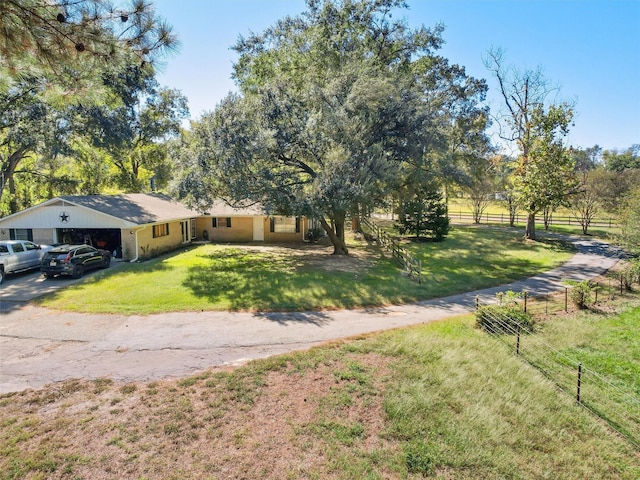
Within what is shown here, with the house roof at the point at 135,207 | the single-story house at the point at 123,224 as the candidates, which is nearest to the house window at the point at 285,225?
the single-story house at the point at 123,224

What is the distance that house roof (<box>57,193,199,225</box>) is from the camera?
19.8 meters

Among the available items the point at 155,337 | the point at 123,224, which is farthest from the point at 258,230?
the point at 155,337

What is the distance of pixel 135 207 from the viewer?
22484mm

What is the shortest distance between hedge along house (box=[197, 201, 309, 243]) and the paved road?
567 inches

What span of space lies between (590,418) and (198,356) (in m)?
8.38

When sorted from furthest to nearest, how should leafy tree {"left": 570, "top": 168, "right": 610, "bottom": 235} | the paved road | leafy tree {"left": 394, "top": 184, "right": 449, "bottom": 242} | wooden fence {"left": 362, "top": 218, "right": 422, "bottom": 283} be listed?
leafy tree {"left": 570, "top": 168, "right": 610, "bottom": 235} → leafy tree {"left": 394, "top": 184, "right": 449, "bottom": 242} → wooden fence {"left": 362, "top": 218, "right": 422, "bottom": 283} → the paved road

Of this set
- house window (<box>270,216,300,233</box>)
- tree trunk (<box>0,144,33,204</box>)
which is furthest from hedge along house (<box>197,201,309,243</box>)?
tree trunk (<box>0,144,33,204</box>)

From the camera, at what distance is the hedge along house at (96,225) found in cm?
1941

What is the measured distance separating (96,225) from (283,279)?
11.1 m

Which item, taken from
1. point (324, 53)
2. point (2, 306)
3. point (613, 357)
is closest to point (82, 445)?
point (2, 306)

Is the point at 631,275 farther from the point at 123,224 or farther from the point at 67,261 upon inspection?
the point at 67,261

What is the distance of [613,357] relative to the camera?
9359 millimetres

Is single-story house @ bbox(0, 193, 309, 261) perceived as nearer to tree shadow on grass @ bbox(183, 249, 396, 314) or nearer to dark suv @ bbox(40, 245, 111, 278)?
dark suv @ bbox(40, 245, 111, 278)

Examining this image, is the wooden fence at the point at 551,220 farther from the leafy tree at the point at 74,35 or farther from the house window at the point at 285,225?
the leafy tree at the point at 74,35
